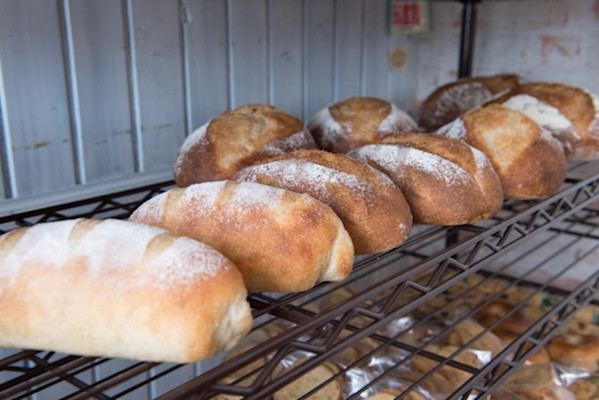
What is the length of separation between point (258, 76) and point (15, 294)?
103 cm

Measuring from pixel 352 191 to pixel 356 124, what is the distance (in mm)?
470

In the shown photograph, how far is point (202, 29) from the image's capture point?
1381 mm

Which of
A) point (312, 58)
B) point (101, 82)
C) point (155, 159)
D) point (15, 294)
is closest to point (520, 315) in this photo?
point (312, 58)

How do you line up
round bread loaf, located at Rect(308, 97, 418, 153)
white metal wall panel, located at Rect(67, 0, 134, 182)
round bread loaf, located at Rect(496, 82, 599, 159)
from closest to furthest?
white metal wall panel, located at Rect(67, 0, 134, 182)
round bread loaf, located at Rect(308, 97, 418, 153)
round bread loaf, located at Rect(496, 82, 599, 159)

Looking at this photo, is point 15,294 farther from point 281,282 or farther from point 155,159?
point 155,159

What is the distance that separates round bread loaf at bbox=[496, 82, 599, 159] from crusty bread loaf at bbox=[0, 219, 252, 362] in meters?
1.08

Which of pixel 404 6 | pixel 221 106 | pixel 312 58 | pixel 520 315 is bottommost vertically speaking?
pixel 520 315

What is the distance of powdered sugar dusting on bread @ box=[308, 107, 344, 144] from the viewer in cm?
132

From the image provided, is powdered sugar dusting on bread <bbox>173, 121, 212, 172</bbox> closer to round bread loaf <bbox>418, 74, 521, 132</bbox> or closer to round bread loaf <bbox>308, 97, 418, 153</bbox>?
round bread loaf <bbox>308, 97, 418, 153</bbox>

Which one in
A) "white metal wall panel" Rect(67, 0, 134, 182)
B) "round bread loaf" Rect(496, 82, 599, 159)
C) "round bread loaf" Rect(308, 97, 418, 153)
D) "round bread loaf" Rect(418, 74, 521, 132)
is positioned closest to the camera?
"white metal wall panel" Rect(67, 0, 134, 182)

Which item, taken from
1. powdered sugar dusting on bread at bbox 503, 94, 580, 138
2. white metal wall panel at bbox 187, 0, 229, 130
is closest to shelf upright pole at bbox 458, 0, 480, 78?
powdered sugar dusting on bread at bbox 503, 94, 580, 138

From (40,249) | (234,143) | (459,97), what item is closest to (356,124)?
(234,143)

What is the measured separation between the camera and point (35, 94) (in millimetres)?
1090

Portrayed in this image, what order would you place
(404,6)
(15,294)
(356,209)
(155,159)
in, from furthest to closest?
(404,6), (155,159), (356,209), (15,294)
